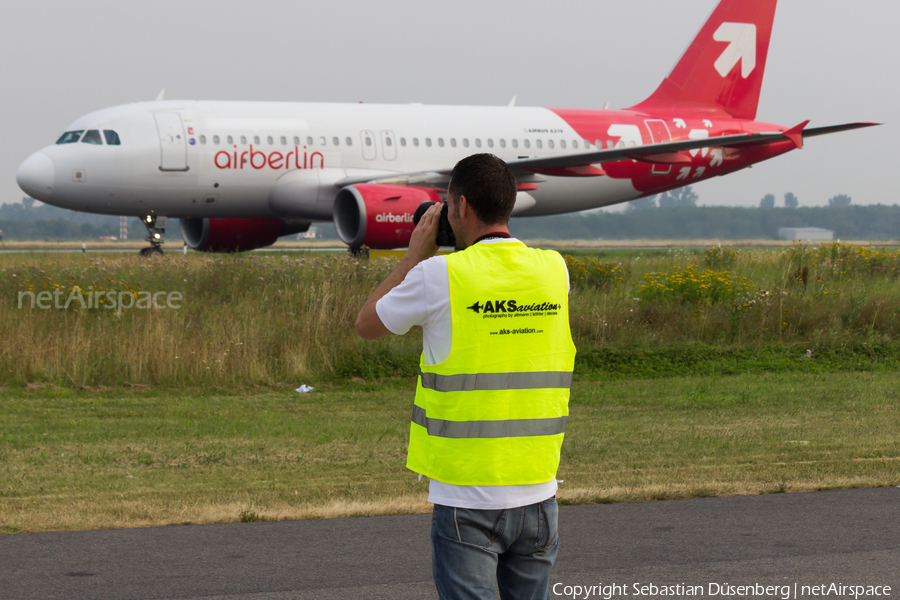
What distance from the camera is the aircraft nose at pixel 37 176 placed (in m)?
23.1

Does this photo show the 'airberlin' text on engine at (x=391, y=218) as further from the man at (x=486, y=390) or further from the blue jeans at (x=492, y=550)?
the blue jeans at (x=492, y=550)

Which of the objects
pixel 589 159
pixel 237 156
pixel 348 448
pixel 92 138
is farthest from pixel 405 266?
pixel 92 138

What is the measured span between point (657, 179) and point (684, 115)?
1.98 m

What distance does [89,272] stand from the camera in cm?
1630

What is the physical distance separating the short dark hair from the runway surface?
2.20 metres

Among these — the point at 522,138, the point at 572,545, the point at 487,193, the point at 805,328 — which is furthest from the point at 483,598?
the point at 522,138

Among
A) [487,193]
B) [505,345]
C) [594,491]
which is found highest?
[487,193]

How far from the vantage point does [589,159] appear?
24.4 m

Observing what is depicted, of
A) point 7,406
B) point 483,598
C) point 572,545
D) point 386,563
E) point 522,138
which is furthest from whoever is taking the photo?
point 522,138

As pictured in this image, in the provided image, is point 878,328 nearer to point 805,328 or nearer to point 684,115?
point 805,328

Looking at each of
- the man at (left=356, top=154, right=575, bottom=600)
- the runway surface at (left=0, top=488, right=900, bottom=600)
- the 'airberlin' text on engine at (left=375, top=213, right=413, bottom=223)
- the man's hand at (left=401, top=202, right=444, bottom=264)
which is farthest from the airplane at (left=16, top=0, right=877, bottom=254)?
the man at (left=356, top=154, right=575, bottom=600)

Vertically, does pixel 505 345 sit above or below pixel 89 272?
above

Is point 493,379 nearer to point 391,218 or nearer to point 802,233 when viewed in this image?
point 391,218

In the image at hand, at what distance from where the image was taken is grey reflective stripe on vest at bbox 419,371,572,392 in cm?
316
